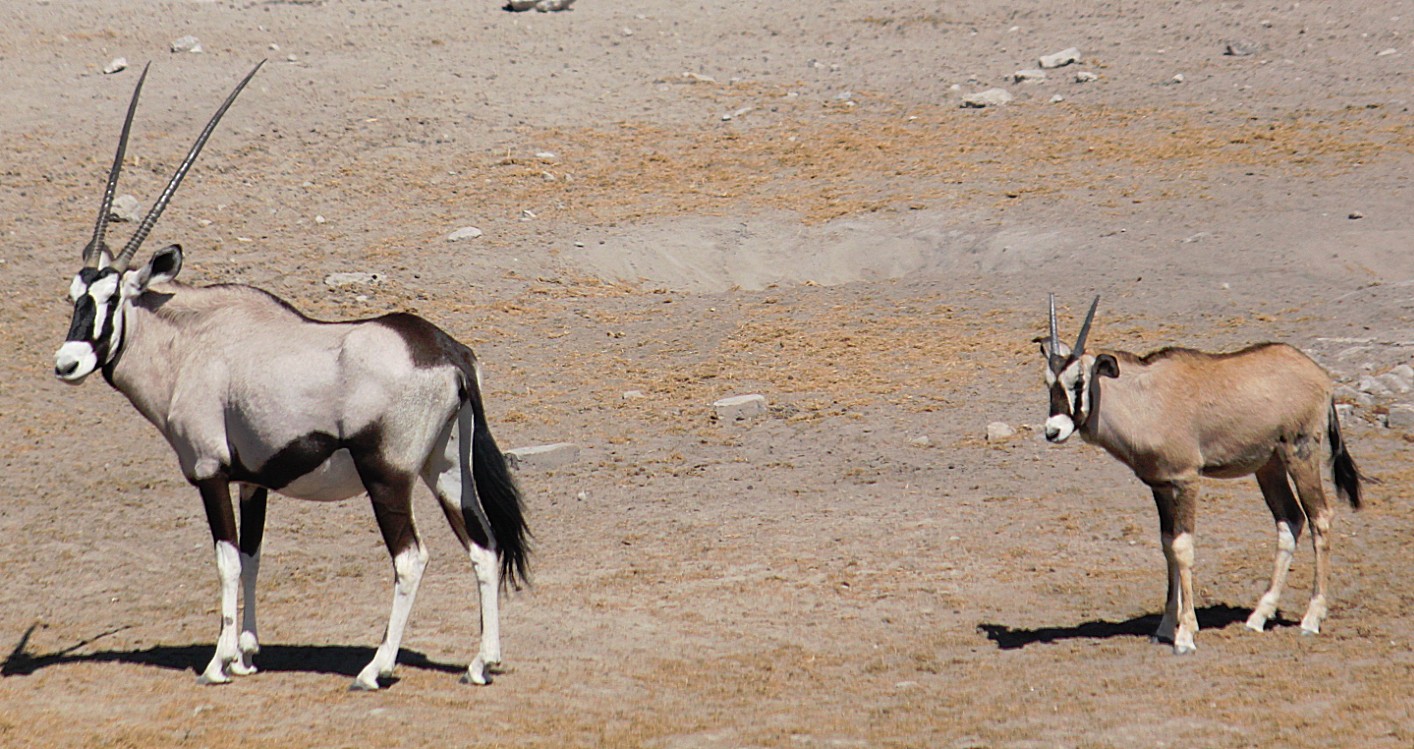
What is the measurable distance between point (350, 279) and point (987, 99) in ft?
38.4

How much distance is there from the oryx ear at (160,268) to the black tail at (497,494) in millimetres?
1963

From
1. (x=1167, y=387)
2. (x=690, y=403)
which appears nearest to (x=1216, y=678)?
(x=1167, y=387)

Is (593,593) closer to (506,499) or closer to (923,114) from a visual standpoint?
(506,499)

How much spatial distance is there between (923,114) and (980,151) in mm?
2309

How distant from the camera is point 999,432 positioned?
13414 mm

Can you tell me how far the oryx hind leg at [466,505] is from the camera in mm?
8180

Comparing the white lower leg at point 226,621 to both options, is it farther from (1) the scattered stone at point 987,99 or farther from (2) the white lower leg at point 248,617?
(1) the scattered stone at point 987,99

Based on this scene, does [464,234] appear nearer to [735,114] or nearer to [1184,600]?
[735,114]

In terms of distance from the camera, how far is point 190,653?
905 cm

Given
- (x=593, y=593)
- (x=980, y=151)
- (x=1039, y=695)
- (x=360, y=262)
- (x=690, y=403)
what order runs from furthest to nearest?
(x=980, y=151)
(x=360, y=262)
(x=690, y=403)
(x=593, y=593)
(x=1039, y=695)

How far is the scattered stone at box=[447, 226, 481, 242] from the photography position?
20203 mm

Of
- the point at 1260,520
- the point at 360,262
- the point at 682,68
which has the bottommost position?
the point at 1260,520

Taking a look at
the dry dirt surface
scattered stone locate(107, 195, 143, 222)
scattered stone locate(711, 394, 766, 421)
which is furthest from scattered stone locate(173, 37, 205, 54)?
scattered stone locate(711, 394, 766, 421)

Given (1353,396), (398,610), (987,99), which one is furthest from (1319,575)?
(987,99)
